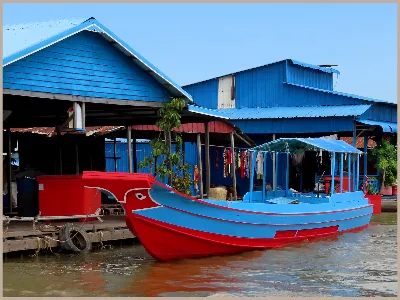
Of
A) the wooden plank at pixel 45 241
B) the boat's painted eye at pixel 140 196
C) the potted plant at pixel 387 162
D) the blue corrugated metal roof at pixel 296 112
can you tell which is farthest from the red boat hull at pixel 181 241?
the potted plant at pixel 387 162

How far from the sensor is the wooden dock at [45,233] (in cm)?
1261

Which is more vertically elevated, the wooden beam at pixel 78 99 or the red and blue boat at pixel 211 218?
the wooden beam at pixel 78 99

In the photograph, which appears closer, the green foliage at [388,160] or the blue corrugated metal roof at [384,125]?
the blue corrugated metal roof at [384,125]

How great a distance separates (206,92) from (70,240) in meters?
16.4

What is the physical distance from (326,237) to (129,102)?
19.1 feet

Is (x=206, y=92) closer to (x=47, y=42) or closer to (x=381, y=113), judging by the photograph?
(x=381, y=113)

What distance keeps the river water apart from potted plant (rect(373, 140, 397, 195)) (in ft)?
34.4

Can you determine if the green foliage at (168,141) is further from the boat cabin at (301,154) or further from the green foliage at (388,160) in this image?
the green foliage at (388,160)

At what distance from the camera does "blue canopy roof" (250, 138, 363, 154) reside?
16.2 m

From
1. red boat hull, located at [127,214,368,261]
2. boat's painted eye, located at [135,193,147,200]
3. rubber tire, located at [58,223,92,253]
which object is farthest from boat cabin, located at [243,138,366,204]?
boat's painted eye, located at [135,193,147,200]

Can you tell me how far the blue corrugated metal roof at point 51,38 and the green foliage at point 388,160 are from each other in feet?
Result: 38.2

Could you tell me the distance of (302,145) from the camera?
1764 centimetres

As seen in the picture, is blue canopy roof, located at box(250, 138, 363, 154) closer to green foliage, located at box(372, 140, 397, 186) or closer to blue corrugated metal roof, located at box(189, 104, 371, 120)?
blue corrugated metal roof, located at box(189, 104, 371, 120)

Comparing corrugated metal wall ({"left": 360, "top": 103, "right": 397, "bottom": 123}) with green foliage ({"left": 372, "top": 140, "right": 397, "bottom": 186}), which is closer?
green foliage ({"left": 372, "top": 140, "right": 397, "bottom": 186})
